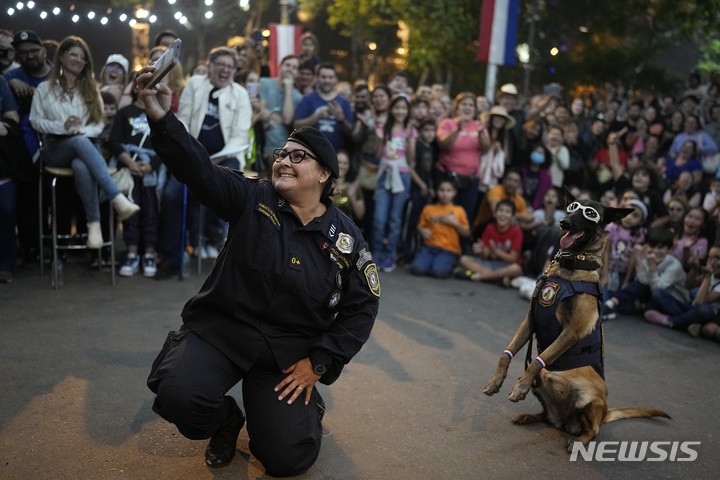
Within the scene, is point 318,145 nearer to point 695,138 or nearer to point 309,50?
point 309,50

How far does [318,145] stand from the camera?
3.56 meters

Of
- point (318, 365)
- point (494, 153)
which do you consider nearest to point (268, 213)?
point (318, 365)

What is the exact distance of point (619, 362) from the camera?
578 centimetres

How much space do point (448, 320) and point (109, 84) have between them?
4.34m

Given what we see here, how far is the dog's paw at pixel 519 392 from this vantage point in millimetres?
3822

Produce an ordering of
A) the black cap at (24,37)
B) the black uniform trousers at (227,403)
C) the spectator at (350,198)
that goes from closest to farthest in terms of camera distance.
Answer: the black uniform trousers at (227,403)
the black cap at (24,37)
the spectator at (350,198)

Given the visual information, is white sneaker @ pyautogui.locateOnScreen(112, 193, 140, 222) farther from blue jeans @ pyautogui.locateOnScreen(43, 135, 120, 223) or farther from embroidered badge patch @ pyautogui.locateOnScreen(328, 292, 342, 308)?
embroidered badge patch @ pyautogui.locateOnScreen(328, 292, 342, 308)

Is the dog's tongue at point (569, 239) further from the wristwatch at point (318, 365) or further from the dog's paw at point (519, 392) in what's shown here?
the wristwatch at point (318, 365)

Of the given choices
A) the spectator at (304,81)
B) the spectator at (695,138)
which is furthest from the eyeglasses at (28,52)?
the spectator at (695,138)

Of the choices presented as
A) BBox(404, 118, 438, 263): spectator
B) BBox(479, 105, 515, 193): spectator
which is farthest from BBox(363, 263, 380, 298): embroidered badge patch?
BBox(479, 105, 515, 193): spectator

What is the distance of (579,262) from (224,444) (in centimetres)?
223

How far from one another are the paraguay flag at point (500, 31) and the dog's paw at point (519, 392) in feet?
29.7

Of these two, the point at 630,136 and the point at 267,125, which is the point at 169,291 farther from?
the point at 630,136

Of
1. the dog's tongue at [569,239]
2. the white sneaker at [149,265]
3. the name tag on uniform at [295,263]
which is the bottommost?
the white sneaker at [149,265]
